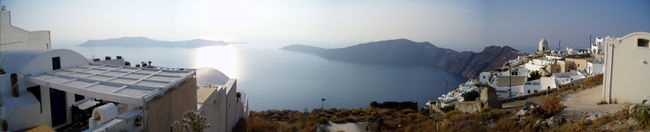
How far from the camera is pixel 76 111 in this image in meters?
4.77

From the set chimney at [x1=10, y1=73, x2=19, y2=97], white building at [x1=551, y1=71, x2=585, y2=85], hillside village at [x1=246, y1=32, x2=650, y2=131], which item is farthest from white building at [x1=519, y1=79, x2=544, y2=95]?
chimney at [x1=10, y1=73, x2=19, y2=97]

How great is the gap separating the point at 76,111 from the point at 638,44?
10.7 meters

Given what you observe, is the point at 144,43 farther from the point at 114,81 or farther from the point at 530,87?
the point at 114,81

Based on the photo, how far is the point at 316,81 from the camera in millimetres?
53781

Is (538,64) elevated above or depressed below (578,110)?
above

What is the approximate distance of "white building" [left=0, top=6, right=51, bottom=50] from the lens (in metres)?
5.95

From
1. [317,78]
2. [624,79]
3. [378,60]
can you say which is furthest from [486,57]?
[624,79]

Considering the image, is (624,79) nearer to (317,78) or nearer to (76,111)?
(76,111)

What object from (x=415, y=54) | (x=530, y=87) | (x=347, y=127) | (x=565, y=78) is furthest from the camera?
(x=415, y=54)

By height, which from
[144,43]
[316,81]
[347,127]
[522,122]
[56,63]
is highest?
[144,43]

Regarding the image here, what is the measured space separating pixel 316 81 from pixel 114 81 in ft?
163

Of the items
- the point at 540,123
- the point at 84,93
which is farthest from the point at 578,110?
the point at 84,93

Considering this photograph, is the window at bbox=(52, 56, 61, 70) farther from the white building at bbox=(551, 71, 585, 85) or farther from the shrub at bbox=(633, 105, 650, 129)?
the white building at bbox=(551, 71, 585, 85)

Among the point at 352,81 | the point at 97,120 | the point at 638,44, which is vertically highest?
the point at 638,44
